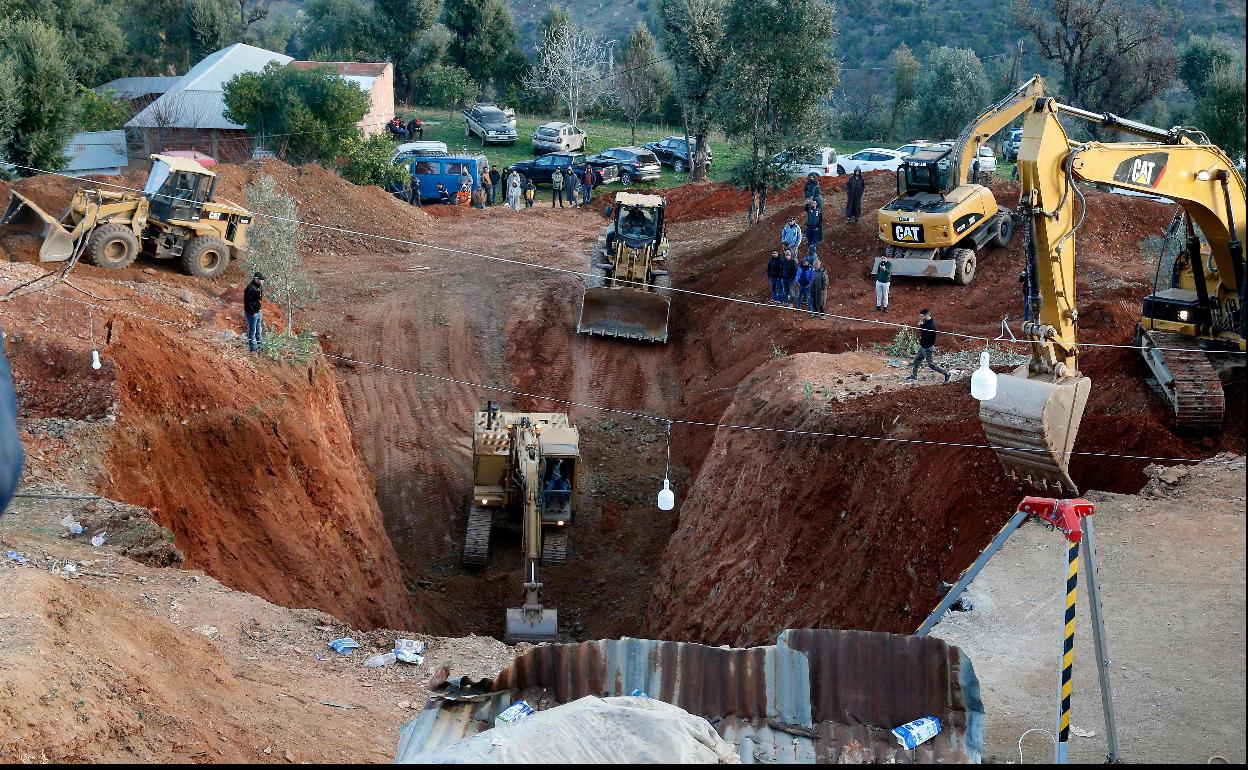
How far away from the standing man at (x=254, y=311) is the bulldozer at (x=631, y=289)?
844 centimetres

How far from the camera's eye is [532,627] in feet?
60.6

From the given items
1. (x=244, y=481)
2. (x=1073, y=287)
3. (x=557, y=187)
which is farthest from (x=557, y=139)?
(x=1073, y=287)

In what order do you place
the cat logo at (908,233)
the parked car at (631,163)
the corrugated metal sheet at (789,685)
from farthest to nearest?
the parked car at (631,163)
the cat logo at (908,233)
the corrugated metal sheet at (789,685)

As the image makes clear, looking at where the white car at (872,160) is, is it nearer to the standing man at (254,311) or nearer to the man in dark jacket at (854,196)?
the man in dark jacket at (854,196)

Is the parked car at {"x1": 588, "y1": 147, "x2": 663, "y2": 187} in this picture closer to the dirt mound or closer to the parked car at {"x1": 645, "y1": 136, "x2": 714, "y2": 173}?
Result: the parked car at {"x1": 645, "y1": 136, "x2": 714, "y2": 173}

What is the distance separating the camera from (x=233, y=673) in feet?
45.2

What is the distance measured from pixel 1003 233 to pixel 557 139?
22928mm

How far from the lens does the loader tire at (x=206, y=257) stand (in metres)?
27.4

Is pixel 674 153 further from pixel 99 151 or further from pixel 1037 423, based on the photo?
pixel 1037 423

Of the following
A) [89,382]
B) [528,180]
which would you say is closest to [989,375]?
[89,382]

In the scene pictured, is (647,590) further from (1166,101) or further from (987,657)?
(1166,101)

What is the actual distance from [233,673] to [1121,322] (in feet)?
53.1

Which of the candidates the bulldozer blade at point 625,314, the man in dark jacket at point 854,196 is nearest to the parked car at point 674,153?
the man in dark jacket at point 854,196

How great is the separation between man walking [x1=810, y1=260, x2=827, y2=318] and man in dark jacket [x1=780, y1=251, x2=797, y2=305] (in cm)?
97
